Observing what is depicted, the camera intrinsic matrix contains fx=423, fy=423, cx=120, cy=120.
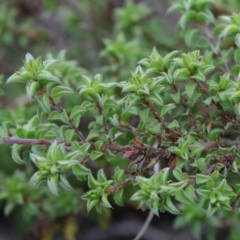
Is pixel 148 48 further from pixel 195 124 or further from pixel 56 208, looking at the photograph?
pixel 195 124

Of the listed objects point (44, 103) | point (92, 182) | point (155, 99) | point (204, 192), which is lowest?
point (204, 192)

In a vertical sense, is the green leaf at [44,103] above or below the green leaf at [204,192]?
above

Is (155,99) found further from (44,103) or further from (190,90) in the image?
(44,103)

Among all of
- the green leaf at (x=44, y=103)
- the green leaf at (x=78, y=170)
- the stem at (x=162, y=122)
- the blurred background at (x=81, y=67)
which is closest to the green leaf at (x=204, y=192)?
the stem at (x=162, y=122)

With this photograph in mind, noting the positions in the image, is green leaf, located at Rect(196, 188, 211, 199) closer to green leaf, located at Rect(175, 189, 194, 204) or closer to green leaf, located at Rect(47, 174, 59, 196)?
green leaf, located at Rect(175, 189, 194, 204)

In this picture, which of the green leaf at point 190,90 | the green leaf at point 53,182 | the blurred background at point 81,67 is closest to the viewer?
the green leaf at point 53,182

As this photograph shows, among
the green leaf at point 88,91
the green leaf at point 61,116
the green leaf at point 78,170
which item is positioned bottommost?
the green leaf at point 78,170

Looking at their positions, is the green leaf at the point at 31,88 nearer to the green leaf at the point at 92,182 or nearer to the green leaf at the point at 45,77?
the green leaf at the point at 45,77

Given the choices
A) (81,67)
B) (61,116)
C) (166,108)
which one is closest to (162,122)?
(166,108)
